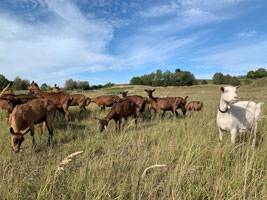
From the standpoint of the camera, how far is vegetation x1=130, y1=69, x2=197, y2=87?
94000 mm

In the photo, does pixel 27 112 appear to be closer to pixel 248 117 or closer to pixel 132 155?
pixel 132 155

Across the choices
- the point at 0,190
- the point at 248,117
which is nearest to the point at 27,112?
the point at 0,190

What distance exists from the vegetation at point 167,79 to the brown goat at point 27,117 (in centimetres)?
9587

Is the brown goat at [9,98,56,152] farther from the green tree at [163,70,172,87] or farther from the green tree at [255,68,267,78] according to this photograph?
the green tree at [255,68,267,78]

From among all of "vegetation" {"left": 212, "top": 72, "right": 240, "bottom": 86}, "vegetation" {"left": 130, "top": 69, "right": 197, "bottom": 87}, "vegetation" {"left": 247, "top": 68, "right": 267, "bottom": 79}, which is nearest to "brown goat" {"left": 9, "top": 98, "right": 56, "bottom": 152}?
"vegetation" {"left": 212, "top": 72, "right": 240, "bottom": 86}

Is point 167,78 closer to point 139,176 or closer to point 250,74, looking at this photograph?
point 250,74

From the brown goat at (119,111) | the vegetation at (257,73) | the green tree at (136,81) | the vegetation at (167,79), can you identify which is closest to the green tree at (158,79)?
the vegetation at (167,79)

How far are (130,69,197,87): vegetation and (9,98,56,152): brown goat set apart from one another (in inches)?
3774

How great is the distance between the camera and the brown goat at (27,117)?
12.6ft

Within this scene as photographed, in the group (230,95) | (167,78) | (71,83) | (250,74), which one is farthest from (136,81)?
(230,95)

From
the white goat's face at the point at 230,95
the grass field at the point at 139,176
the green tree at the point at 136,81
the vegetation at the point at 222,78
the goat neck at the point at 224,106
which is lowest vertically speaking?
the grass field at the point at 139,176

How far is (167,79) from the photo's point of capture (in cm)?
10125

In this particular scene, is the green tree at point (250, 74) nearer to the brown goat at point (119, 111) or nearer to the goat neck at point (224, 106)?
the brown goat at point (119, 111)

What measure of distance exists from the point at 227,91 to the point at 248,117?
1.34 metres
